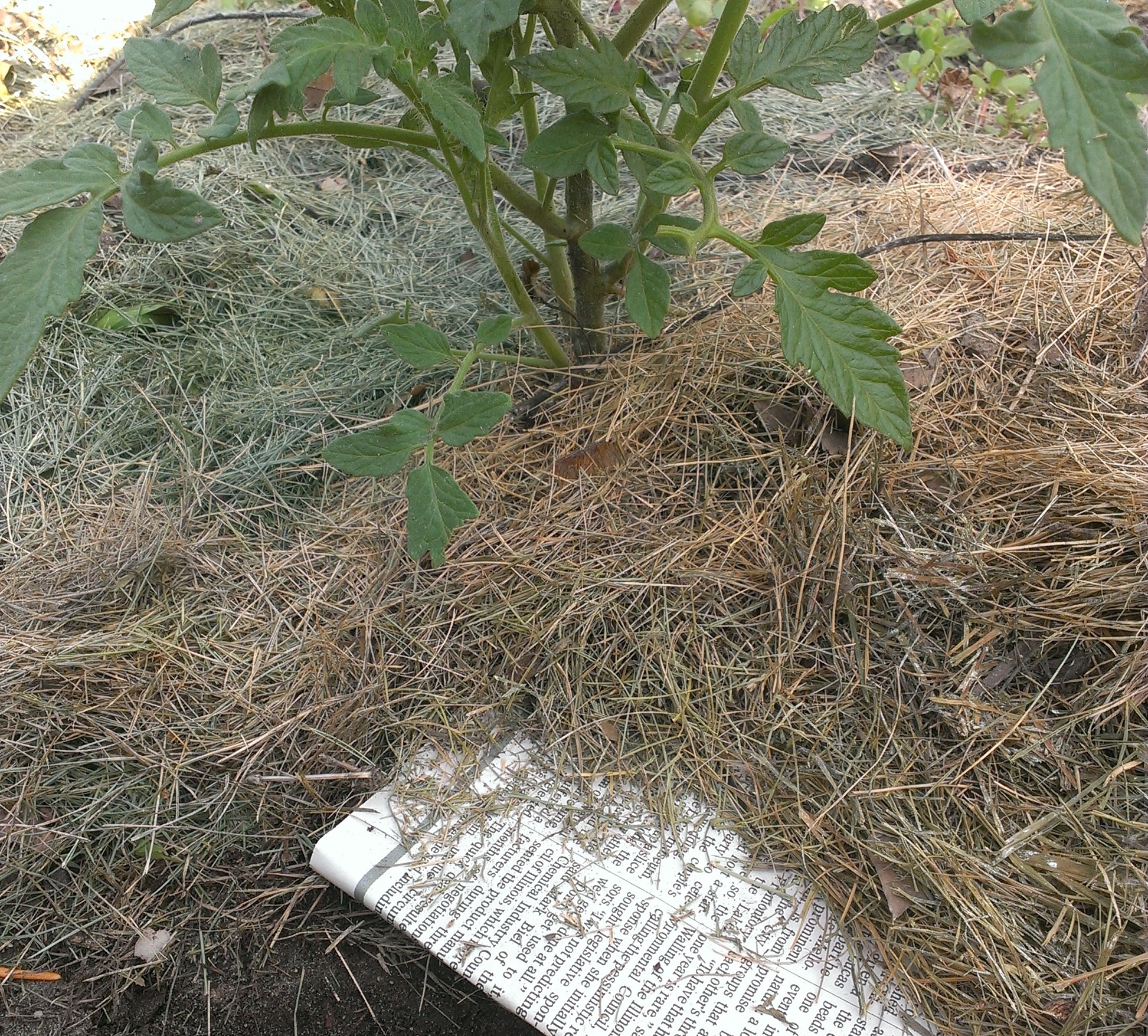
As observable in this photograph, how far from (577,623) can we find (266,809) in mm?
530

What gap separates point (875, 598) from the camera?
50.3 inches

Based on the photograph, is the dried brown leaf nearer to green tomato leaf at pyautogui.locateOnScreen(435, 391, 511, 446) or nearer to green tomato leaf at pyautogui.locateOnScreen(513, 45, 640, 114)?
A: green tomato leaf at pyautogui.locateOnScreen(435, 391, 511, 446)

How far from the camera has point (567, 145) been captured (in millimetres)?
1170

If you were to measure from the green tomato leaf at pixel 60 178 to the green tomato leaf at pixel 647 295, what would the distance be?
692mm

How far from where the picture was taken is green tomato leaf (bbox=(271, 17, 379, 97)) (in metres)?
0.98

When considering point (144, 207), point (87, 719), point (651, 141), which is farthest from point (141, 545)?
point (651, 141)

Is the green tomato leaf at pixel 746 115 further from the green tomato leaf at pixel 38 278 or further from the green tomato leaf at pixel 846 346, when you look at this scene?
the green tomato leaf at pixel 38 278

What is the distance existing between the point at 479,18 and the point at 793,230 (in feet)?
1.57

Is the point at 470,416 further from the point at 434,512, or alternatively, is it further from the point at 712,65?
the point at 712,65

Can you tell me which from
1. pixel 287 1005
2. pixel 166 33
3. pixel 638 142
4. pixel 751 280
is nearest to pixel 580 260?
pixel 638 142

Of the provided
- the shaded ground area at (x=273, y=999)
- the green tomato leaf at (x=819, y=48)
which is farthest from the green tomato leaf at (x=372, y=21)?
the shaded ground area at (x=273, y=999)

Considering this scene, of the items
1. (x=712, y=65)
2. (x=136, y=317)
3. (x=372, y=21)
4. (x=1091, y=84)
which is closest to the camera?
(x=1091, y=84)

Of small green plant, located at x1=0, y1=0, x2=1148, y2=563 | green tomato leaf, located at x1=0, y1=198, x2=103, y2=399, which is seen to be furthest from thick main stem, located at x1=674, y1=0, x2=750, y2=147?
green tomato leaf, located at x1=0, y1=198, x2=103, y2=399

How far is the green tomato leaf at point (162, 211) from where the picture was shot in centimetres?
107
